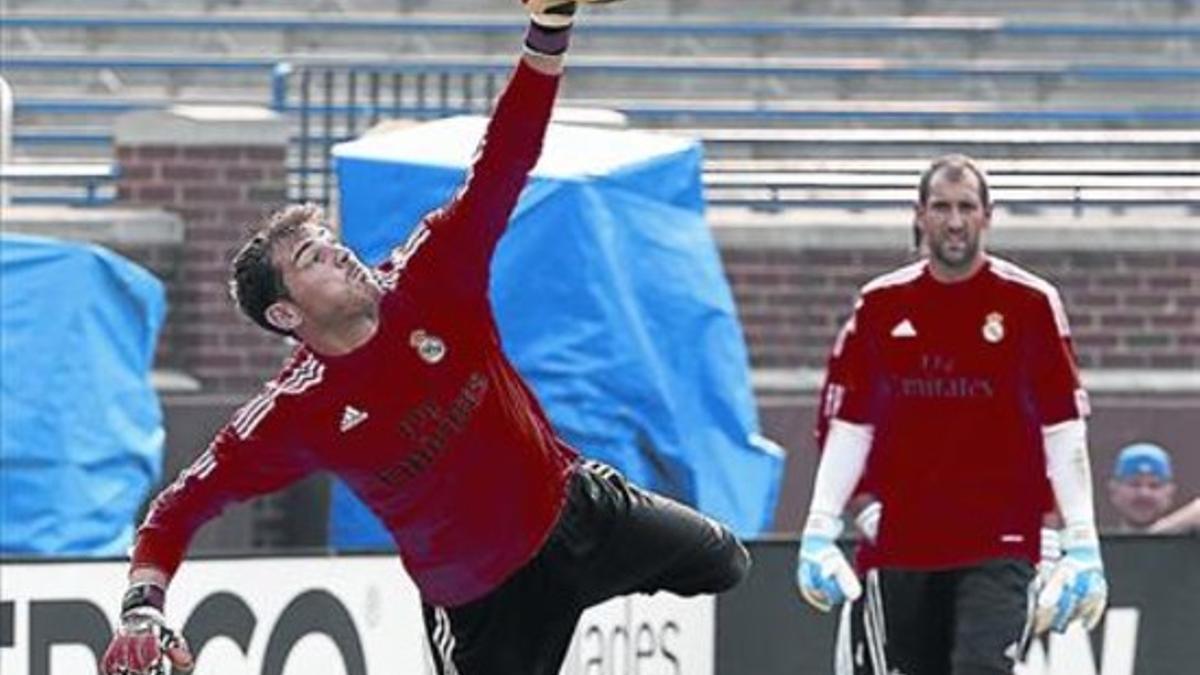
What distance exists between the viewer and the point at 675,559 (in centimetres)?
854

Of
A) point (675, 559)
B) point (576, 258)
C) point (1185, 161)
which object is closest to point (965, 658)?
point (675, 559)

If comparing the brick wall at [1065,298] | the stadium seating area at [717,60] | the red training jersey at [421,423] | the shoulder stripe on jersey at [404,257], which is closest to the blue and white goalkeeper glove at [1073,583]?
the red training jersey at [421,423]

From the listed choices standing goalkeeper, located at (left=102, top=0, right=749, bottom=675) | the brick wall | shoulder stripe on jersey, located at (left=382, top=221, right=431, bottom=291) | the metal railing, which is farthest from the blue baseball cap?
shoulder stripe on jersey, located at (left=382, top=221, right=431, bottom=291)

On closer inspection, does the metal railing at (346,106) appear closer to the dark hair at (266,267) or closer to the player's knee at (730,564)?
the player's knee at (730,564)

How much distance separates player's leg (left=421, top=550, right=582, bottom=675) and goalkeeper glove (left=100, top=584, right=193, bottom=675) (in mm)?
743

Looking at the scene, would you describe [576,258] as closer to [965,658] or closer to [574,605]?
[965,658]

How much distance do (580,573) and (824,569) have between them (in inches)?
76.7

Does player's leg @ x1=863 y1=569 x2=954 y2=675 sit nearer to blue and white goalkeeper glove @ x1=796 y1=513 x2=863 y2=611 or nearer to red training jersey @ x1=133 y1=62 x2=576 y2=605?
blue and white goalkeeper glove @ x1=796 y1=513 x2=863 y2=611

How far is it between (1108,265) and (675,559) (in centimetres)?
907

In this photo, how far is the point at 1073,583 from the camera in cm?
1005

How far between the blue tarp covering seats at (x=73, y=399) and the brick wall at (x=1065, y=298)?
3600 mm

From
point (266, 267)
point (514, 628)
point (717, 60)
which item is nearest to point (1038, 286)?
point (514, 628)

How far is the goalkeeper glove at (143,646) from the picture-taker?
801 centimetres

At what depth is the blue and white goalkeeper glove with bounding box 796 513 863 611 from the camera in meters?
10.2
